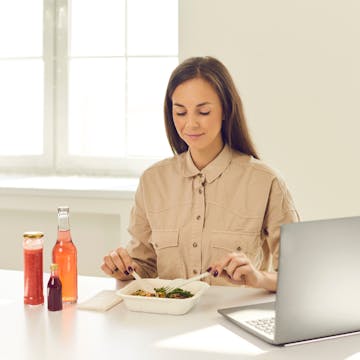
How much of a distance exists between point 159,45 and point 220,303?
1.87 meters

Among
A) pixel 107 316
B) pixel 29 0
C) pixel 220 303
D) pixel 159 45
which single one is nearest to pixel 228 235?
pixel 220 303

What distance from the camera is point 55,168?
356cm

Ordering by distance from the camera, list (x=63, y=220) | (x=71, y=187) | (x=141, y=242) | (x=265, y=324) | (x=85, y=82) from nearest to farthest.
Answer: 1. (x=265, y=324)
2. (x=63, y=220)
3. (x=141, y=242)
4. (x=71, y=187)
5. (x=85, y=82)

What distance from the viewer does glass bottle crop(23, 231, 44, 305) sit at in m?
1.70

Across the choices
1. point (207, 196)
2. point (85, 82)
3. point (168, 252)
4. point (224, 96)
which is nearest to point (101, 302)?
point (168, 252)

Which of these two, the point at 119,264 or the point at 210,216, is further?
the point at 210,216

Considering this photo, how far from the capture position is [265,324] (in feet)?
5.08

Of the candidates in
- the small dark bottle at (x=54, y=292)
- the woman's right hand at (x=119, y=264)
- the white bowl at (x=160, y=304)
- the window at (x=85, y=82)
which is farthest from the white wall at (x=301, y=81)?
the small dark bottle at (x=54, y=292)

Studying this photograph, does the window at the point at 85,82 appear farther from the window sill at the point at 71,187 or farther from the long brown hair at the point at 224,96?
the long brown hair at the point at 224,96

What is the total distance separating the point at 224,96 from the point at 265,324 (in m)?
0.82

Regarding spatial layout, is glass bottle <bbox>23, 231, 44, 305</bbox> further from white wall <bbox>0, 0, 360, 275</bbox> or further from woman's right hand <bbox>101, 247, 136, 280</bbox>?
white wall <bbox>0, 0, 360, 275</bbox>

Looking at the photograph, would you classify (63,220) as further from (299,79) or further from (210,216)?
(299,79)

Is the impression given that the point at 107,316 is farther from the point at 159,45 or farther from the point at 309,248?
the point at 159,45

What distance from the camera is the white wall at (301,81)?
2.89 meters
